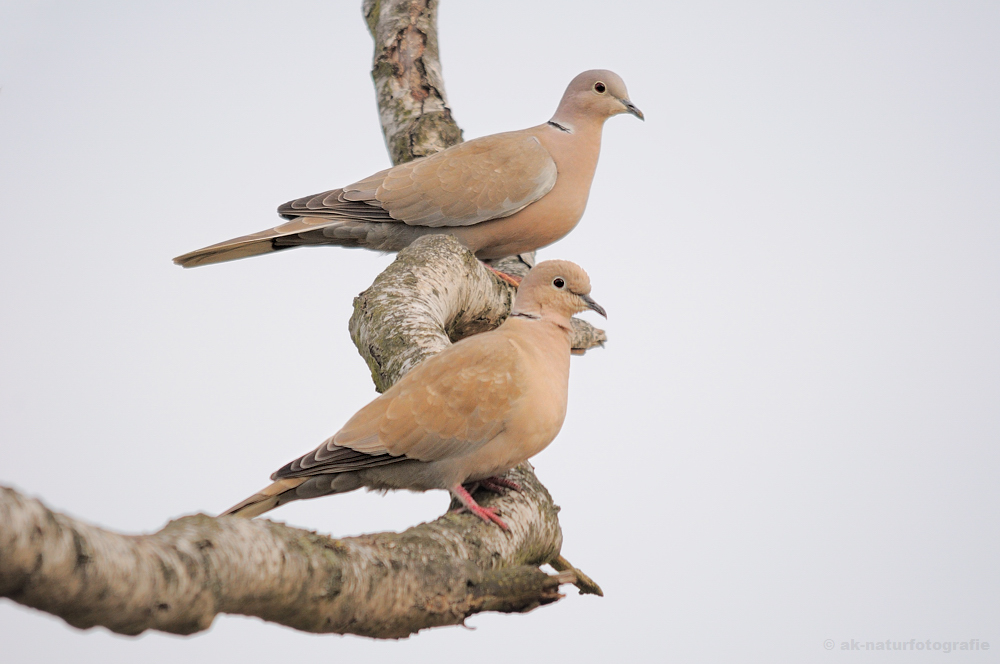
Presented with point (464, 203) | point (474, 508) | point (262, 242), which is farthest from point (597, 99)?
point (474, 508)

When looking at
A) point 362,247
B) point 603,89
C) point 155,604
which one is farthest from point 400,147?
point 155,604

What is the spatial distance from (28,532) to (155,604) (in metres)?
0.29

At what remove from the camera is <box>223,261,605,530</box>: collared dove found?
2.56 meters

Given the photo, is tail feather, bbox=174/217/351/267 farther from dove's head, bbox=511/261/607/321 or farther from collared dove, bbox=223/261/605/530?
collared dove, bbox=223/261/605/530

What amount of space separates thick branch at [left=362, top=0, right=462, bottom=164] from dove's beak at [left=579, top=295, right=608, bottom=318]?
2.37 m

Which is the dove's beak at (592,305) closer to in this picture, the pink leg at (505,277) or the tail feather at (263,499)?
the tail feather at (263,499)

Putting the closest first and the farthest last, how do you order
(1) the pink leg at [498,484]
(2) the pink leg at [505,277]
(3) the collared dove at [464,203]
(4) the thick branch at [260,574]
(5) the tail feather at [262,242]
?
1. (4) the thick branch at [260,574]
2. (1) the pink leg at [498,484]
3. (5) the tail feather at [262,242]
4. (3) the collared dove at [464,203]
5. (2) the pink leg at [505,277]

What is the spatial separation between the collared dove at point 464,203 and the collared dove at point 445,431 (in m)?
1.70

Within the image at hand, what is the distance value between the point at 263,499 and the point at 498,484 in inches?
31.5

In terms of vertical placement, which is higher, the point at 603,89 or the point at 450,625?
the point at 603,89

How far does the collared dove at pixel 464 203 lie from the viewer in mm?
4311

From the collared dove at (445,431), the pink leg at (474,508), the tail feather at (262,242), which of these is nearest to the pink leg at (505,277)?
the tail feather at (262,242)

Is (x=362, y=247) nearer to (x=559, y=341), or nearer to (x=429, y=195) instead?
(x=429, y=195)

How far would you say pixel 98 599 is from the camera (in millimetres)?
Result: 1340
